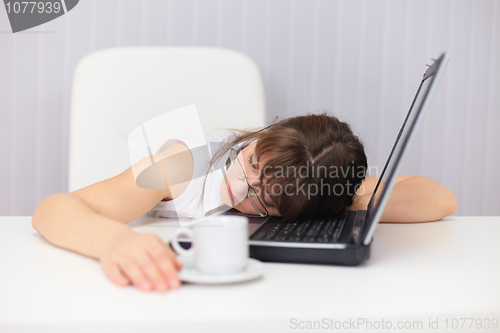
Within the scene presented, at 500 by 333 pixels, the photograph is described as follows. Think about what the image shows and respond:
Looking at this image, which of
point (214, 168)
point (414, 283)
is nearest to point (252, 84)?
point (214, 168)

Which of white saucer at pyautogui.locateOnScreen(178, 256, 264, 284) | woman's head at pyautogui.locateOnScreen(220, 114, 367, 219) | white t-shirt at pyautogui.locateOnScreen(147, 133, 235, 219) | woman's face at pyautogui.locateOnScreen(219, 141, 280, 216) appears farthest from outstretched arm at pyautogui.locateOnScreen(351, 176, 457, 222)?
white saucer at pyautogui.locateOnScreen(178, 256, 264, 284)

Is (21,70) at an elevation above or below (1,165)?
above

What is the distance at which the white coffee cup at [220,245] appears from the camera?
0.44 meters

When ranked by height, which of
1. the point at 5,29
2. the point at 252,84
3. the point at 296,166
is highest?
the point at 5,29

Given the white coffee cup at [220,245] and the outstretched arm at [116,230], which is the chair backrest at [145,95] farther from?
the white coffee cup at [220,245]

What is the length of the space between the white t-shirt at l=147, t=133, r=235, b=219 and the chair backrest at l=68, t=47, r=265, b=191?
0.29 meters

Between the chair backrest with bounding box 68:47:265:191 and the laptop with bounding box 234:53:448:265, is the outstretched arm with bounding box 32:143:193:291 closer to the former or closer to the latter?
the laptop with bounding box 234:53:448:265

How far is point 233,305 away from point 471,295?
285mm

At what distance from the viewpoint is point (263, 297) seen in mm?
436

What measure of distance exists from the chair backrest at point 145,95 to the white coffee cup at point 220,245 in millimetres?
852

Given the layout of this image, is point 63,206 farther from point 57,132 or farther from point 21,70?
point 21,70

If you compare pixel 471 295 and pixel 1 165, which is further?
pixel 1 165

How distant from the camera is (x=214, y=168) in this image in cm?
102

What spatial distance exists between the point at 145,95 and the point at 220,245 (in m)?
0.97
